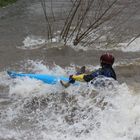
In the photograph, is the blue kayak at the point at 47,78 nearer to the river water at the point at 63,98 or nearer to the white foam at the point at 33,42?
the river water at the point at 63,98

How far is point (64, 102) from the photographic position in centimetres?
887

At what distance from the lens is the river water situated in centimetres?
771

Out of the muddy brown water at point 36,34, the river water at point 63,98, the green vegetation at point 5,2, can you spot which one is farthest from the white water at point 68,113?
the green vegetation at point 5,2

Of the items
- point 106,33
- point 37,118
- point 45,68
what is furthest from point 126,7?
point 37,118

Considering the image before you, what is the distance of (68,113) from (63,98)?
69cm

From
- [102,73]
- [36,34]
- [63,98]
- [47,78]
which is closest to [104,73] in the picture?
[102,73]

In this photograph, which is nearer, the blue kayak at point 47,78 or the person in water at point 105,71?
the person in water at point 105,71

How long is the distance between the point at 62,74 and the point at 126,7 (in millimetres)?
6701

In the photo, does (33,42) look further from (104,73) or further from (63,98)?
(104,73)

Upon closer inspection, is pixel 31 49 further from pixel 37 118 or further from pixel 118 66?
pixel 37 118

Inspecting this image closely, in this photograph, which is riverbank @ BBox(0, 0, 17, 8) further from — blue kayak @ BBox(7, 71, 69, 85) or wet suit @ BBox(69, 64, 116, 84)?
wet suit @ BBox(69, 64, 116, 84)

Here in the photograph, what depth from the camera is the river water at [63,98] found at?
25.3 feet

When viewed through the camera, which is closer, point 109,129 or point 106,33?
point 109,129

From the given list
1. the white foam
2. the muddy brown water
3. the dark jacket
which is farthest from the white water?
the white foam
